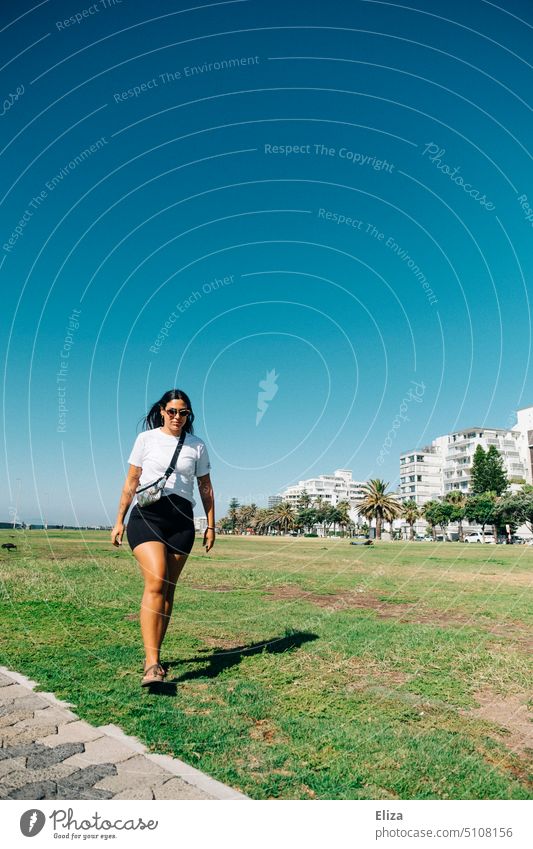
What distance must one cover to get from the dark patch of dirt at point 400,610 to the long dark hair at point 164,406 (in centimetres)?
537

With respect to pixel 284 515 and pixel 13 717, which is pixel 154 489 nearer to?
pixel 13 717

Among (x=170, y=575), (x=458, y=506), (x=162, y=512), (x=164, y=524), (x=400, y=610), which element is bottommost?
(x=400, y=610)

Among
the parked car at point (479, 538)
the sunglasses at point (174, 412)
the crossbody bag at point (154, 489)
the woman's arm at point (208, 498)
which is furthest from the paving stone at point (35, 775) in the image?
the parked car at point (479, 538)

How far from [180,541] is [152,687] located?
4.13ft

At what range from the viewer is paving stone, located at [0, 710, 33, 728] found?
3.95m

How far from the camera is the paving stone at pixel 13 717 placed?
13.0 ft

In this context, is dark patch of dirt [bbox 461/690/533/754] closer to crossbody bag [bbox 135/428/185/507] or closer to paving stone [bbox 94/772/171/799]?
paving stone [bbox 94/772/171/799]

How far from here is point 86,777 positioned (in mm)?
3012

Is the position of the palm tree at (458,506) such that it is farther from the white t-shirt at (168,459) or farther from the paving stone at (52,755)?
the paving stone at (52,755)

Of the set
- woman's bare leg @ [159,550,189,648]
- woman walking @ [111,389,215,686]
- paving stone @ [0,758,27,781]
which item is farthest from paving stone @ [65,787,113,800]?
woman's bare leg @ [159,550,189,648]

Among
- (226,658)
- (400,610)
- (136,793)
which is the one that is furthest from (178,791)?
(400,610)

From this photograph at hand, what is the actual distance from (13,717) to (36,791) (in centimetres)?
142

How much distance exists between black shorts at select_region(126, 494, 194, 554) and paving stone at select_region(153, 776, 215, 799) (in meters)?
2.33
